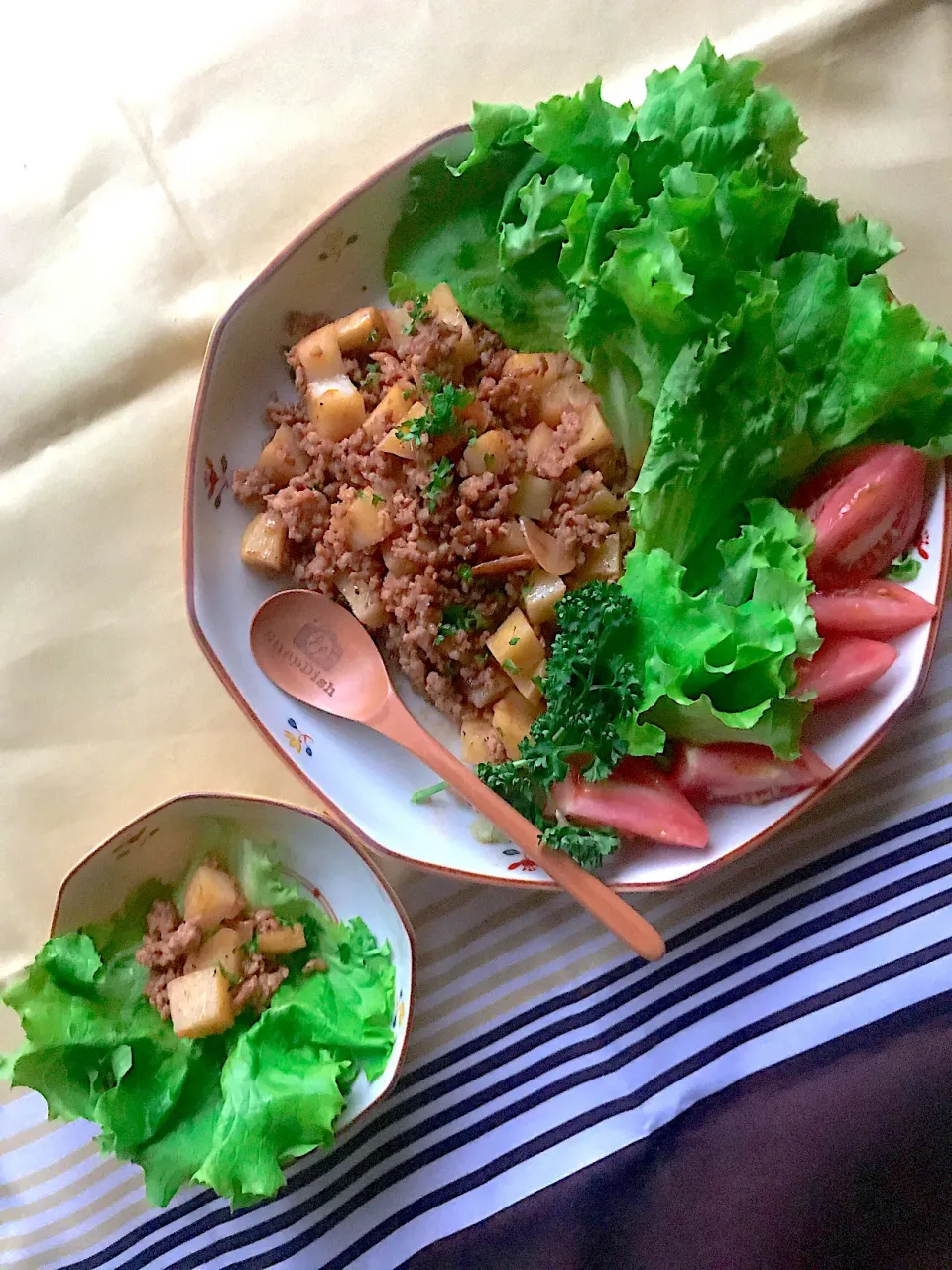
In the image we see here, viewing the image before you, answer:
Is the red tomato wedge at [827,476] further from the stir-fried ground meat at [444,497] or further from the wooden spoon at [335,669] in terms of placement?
the wooden spoon at [335,669]

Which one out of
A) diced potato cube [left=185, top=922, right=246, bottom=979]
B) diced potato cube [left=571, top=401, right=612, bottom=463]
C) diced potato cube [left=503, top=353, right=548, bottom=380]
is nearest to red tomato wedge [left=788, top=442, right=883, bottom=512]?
diced potato cube [left=571, top=401, right=612, bottom=463]

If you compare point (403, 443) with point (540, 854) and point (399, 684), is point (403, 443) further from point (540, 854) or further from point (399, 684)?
point (540, 854)

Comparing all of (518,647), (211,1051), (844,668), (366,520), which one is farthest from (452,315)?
(211,1051)

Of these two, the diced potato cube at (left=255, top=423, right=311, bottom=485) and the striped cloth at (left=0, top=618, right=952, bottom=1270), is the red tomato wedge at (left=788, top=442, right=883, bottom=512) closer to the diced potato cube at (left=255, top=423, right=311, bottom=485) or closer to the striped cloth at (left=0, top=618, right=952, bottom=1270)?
the striped cloth at (left=0, top=618, right=952, bottom=1270)

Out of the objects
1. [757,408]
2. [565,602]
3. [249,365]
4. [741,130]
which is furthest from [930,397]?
[249,365]

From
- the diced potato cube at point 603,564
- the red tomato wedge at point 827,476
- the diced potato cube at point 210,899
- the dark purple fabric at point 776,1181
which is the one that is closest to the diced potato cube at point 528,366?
the diced potato cube at point 603,564
